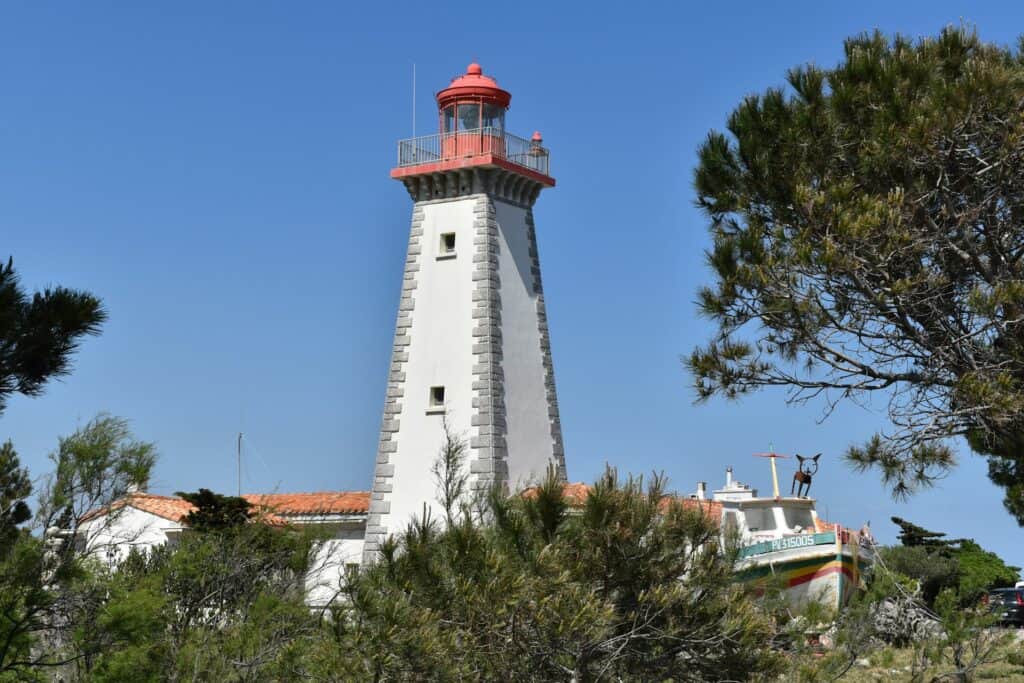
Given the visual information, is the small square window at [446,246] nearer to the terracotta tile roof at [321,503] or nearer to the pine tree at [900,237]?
the terracotta tile roof at [321,503]

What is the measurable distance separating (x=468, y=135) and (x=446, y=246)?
89.6 inches

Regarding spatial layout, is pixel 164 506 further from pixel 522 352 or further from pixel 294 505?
pixel 522 352

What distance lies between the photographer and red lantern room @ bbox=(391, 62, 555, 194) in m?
27.3

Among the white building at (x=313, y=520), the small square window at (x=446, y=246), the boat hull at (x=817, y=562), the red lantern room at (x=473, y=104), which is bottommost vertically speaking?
the boat hull at (x=817, y=562)

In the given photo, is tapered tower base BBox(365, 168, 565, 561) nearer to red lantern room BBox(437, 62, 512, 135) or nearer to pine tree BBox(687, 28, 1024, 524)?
red lantern room BBox(437, 62, 512, 135)

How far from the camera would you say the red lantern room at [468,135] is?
27344 mm

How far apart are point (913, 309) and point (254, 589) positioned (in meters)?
11.4

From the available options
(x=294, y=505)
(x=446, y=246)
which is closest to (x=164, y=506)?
(x=294, y=505)

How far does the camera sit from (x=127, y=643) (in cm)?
1502

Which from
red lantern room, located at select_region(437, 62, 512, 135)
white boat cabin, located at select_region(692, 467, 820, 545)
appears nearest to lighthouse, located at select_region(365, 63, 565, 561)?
red lantern room, located at select_region(437, 62, 512, 135)

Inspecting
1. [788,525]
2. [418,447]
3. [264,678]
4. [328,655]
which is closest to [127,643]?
[264,678]

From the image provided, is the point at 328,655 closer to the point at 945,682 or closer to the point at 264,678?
the point at 264,678

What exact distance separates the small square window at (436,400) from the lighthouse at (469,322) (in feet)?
0.12

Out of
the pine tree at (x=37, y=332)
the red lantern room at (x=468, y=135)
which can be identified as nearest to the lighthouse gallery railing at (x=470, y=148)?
the red lantern room at (x=468, y=135)
